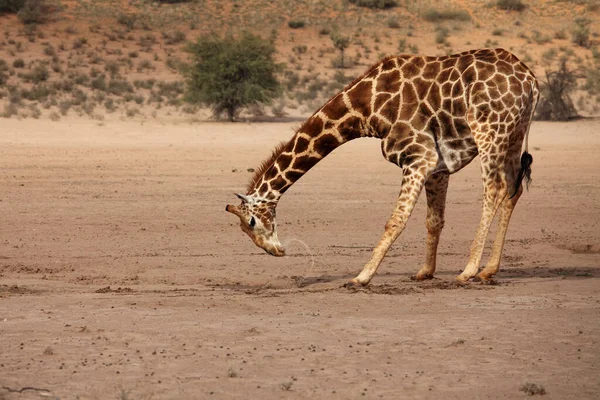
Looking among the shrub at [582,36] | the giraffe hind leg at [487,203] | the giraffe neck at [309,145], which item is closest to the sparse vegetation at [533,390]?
the giraffe hind leg at [487,203]

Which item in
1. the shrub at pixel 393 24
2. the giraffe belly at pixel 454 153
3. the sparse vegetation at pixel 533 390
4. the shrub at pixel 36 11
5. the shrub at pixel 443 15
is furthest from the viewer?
the shrub at pixel 443 15

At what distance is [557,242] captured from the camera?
46.6ft

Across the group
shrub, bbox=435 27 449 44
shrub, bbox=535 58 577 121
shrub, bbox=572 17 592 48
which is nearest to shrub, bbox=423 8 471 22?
shrub, bbox=435 27 449 44

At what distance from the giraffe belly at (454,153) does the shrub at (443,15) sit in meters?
46.9

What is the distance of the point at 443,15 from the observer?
187 ft

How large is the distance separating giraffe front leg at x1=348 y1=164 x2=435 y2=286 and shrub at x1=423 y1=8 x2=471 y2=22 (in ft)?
155

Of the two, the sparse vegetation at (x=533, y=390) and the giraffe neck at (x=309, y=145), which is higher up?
the giraffe neck at (x=309, y=145)

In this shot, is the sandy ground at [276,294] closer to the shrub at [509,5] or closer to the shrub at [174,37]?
the shrub at [174,37]

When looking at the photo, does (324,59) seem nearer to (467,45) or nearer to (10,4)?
(467,45)

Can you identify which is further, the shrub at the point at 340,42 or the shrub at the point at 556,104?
the shrub at the point at 340,42

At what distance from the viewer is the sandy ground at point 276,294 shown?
7129mm

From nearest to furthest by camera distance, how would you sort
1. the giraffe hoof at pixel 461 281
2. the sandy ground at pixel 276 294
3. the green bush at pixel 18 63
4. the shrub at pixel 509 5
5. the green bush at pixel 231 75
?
the sandy ground at pixel 276 294, the giraffe hoof at pixel 461 281, the green bush at pixel 231 75, the green bush at pixel 18 63, the shrub at pixel 509 5

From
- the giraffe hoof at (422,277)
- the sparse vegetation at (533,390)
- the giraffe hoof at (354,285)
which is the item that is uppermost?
the sparse vegetation at (533,390)

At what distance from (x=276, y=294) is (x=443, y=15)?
4836cm
